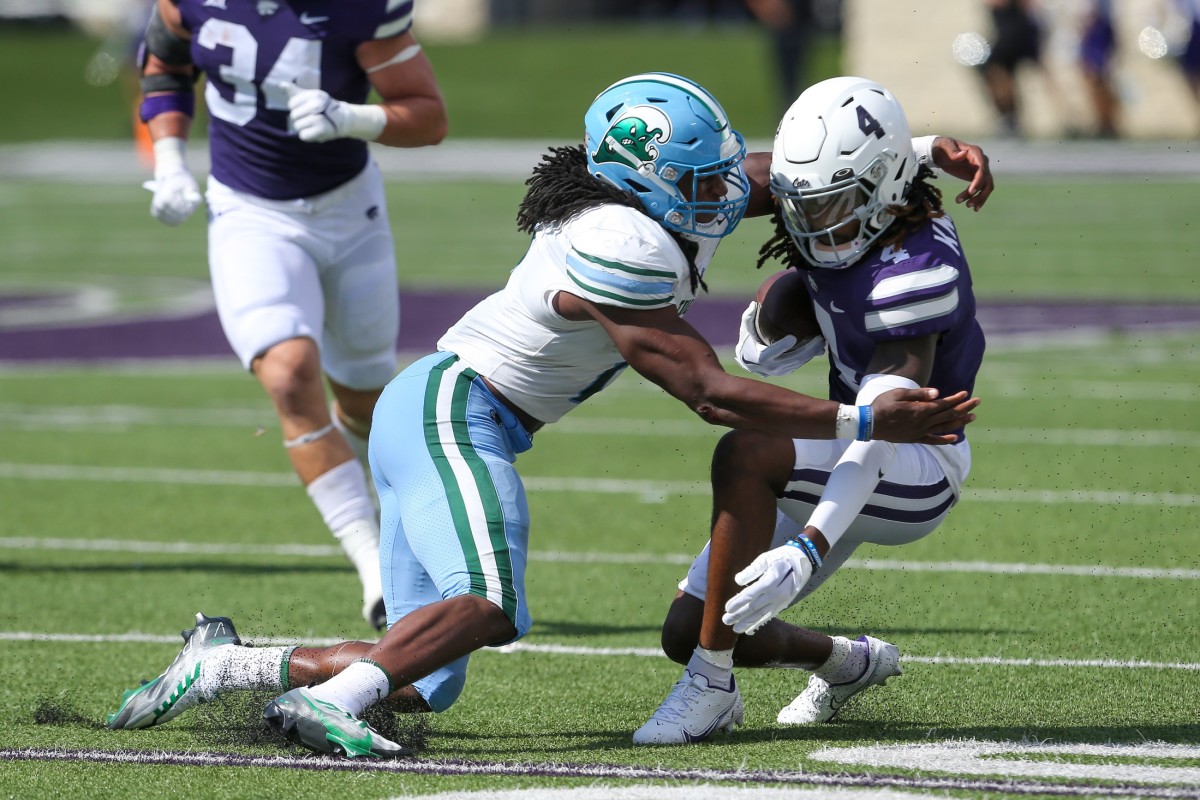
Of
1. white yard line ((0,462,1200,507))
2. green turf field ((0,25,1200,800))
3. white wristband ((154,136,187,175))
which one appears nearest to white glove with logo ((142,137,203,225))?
white wristband ((154,136,187,175))

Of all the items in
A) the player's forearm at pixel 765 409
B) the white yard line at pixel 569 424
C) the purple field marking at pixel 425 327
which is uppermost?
the player's forearm at pixel 765 409

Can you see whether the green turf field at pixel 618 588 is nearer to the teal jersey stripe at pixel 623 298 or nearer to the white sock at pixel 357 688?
the white sock at pixel 357 688

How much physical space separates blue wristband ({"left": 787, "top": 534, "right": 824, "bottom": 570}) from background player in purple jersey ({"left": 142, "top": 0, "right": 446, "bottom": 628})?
193 centimetres

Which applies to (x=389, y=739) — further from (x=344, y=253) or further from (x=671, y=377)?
(x=344, y=253)

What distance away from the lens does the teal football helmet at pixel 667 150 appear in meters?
4.06

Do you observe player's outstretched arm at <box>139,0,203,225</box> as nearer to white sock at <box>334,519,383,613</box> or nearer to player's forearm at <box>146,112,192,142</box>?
player's forearm at <box>146,112,192,142</box>

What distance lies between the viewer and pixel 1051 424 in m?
9.05

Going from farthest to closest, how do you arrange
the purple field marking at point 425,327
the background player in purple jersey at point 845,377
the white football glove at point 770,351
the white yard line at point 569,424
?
the purple field marking at point 425,327
the white yard line at point 569,424
the white football glove at point 770,351
the background player in purple jersey at point 845,377

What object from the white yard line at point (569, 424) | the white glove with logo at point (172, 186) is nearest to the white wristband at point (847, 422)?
the white glove with logo at point (172, 186)

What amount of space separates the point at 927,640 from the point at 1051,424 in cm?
411

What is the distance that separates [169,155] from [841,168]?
2882 mm

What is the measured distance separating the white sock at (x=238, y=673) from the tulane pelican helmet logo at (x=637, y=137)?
1.34m

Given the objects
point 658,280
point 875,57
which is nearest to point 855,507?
point 658,280

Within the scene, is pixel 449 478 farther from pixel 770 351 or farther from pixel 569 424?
pixel 569 424
